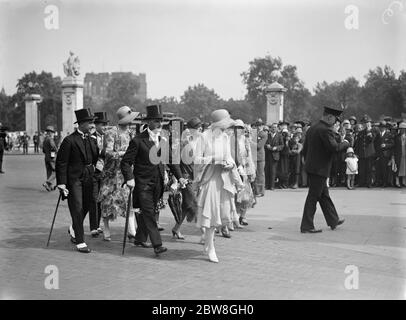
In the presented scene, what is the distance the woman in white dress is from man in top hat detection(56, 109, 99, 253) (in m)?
1.82

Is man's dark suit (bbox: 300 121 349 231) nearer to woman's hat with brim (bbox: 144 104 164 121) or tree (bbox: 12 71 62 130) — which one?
woman's hat with brim (bbox: 144 104 164 121)

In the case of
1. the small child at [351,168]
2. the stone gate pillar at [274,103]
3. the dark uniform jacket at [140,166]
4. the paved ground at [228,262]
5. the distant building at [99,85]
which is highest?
the distant building at [99,85]

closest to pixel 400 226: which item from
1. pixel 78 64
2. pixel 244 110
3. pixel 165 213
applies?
pixel 165 213

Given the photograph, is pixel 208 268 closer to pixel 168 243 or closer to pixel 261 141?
pixel 168 243

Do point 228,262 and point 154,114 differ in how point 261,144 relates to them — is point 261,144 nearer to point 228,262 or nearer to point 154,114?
point 154,114

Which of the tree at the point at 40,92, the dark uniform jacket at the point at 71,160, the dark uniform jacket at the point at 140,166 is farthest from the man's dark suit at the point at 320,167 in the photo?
the tree at the point at 40,92

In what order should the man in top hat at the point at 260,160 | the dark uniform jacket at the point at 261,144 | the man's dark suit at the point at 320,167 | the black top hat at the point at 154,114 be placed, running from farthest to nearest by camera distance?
the dark uniform jacket at the point at 261,144 → the man in top hat at the point at 260,160 → the man's dark suit at the point at 320,167 → the black top hat at the point at 154,114

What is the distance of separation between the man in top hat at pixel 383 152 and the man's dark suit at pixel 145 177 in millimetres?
10579

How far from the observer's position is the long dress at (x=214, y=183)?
7145 mm

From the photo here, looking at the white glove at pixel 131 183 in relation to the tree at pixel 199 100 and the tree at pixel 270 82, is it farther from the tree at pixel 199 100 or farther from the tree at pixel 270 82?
the tree at pixel 199 100

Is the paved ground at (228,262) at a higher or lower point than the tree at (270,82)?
lower

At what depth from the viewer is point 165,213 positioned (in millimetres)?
11531

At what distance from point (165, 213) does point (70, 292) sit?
19.8 ft

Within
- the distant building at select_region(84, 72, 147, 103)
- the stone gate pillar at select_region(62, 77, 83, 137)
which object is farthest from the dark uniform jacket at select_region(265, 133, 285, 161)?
the distant building at select_region(84, 72, 147, 103)
